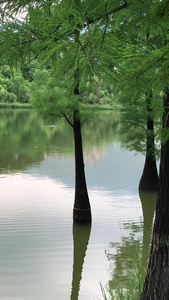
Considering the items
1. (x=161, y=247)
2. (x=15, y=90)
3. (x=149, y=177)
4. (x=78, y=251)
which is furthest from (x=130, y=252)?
(x=15, y=90)

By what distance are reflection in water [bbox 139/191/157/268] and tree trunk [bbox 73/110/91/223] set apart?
223 cm

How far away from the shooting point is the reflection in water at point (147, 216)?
42.7ft

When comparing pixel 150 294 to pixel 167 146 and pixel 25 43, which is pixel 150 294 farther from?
pixel 25 43

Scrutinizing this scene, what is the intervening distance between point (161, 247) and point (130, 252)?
5.68 m

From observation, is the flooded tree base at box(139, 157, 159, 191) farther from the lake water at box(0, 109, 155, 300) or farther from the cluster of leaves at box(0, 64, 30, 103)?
the cluster of leaves at box(0, 64, 30, 103)

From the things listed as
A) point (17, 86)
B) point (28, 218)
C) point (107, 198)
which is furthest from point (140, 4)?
point (17, 86)

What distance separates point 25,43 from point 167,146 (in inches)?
118

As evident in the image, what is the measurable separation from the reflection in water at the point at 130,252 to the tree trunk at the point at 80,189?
5.18 ft

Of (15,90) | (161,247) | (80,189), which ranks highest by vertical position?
(15,90)

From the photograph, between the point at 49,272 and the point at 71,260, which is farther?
the point at 71,260

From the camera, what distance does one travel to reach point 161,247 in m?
7.39

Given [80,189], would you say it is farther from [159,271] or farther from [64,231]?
[159,271]

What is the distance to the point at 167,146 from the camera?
729 centimetres

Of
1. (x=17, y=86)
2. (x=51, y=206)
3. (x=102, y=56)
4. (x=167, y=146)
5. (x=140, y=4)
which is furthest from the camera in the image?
(x=17, y=86)
